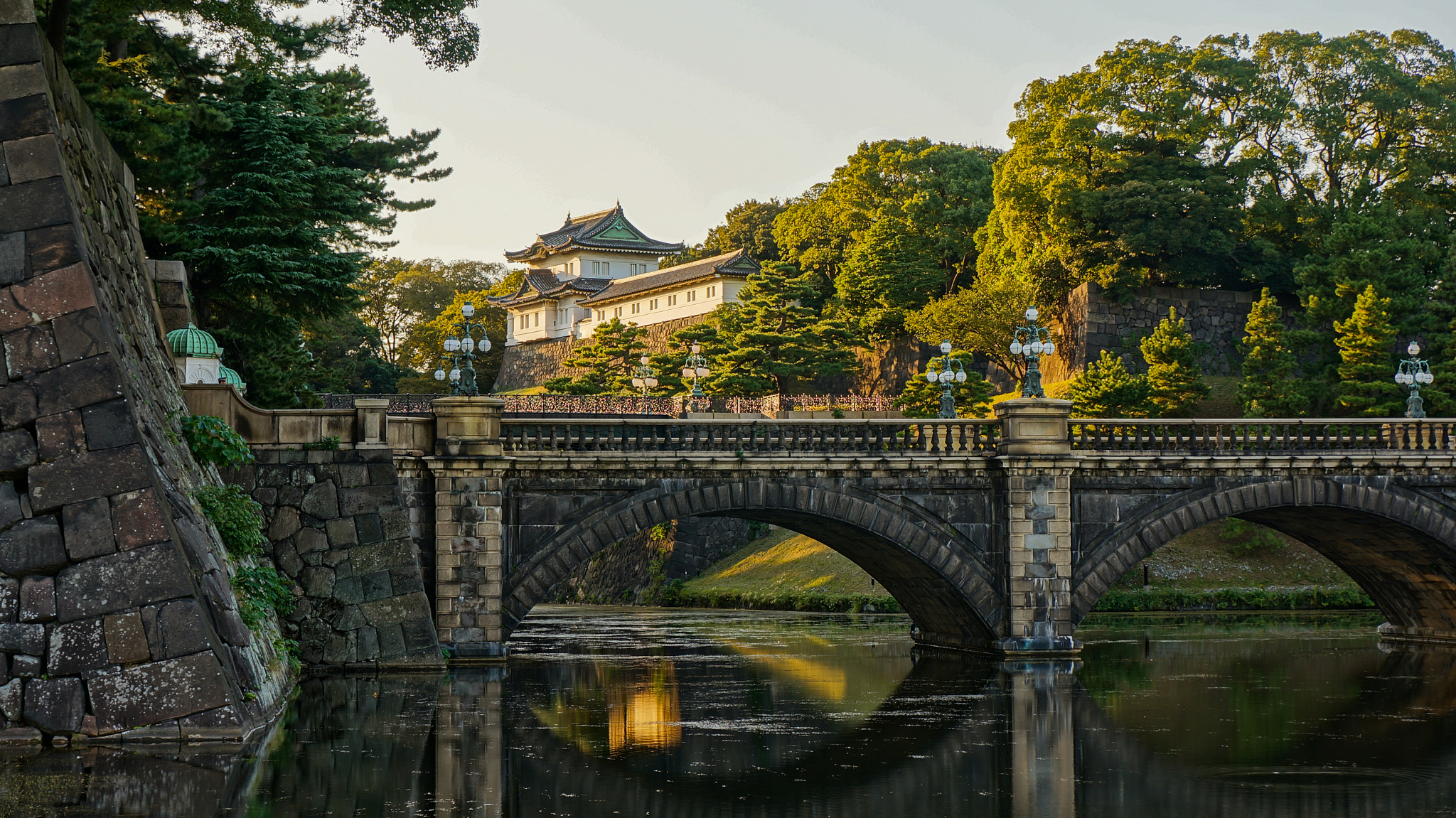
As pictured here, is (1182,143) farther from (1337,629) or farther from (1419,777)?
(1419,777)

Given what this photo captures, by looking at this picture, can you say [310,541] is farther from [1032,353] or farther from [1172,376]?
[1172,376]

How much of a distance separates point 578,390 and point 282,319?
131 feet

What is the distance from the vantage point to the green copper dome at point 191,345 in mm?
25609

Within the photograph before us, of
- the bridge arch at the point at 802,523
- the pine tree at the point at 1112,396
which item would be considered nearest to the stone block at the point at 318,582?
the bridge arch at the point at 802,523

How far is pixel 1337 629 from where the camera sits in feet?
134

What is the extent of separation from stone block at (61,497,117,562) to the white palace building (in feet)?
237

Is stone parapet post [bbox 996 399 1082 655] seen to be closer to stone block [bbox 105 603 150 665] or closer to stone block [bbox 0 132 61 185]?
stone block [bbox 105 603 150 665]

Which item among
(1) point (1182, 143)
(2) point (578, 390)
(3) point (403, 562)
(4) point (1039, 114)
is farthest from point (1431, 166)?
(3) point (403, 562)

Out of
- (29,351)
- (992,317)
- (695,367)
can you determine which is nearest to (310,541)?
(29,351)

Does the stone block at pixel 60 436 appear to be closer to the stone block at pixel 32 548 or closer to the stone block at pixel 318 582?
the stone block at pixel 32 548

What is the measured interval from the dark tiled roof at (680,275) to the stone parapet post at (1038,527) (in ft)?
184

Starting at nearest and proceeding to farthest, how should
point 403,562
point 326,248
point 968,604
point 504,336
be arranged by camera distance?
point 403,562 → point 968,604 → point 326,248 → point 504,336

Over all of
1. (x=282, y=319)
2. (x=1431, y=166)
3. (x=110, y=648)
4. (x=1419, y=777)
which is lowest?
(x=1419, y=777)

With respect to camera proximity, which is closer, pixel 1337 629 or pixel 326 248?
pixel 326 248
